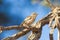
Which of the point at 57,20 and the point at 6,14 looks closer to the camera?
the point at 57,20

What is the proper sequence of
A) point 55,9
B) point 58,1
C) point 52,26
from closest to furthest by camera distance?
1. point 52,26
2. point 55,9
3. point 58,1

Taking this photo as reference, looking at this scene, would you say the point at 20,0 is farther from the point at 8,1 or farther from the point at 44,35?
the point at 44,35

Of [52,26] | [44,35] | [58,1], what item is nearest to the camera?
[52,26]

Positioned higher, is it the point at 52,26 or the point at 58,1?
the point at 58,1

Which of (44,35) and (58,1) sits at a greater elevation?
(58,1)

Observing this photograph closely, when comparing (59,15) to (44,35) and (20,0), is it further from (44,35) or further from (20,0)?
(20,0)

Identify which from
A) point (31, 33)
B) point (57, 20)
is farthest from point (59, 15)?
point (31, 33)

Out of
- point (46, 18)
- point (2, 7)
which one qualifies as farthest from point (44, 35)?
point (2, 7)

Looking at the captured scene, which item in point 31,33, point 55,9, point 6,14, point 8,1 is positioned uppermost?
point 8,1

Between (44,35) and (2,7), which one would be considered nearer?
(44,35)
